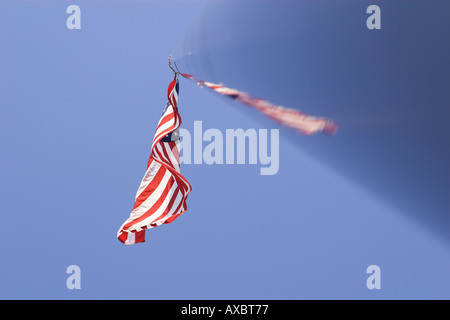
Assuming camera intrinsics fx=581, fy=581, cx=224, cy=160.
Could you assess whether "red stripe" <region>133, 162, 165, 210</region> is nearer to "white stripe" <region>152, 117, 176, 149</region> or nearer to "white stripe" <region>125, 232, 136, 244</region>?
"white stripe" <region>152, 117, 176, 149</region>

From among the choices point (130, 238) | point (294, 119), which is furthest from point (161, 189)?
point (294, 119)

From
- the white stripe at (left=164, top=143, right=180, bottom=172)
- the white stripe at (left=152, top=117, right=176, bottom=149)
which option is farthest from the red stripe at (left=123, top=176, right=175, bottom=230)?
the white stripe at (left=152, top=117, right=176, bottom=149)

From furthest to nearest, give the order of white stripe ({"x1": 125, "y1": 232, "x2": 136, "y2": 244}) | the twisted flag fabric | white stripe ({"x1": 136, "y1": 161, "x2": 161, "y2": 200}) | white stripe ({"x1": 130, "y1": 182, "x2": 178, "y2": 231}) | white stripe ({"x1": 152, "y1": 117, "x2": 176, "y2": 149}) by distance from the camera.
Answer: white stripe ({"x1": 136, "y1": 161, "x2": 161, "y2": 200}), white stripe ({"x1": 152, "y1": 117, "x2": 176, "y2": 149}), white stripe ({"x1": 130, "y1": 182, "x2": 178, "y2": 231}), white stripe ({"x1": 125, "y1": 232, "x2": 136, "y2": 244}), the twisted flag fabric

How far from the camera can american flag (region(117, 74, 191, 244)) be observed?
857cm

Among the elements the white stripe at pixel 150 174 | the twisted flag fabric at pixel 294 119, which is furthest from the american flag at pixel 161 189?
the twisted flag fabric at pixel 294 119

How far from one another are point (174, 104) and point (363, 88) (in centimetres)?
678

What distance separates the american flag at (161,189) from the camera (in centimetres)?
A: 857

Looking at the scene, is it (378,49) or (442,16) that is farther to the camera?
(378,49)

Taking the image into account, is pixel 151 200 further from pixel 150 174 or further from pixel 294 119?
pixel 294 119

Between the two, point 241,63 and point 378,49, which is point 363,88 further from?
point 241,63

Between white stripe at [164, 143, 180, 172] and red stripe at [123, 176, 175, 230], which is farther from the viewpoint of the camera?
white stripe at [164, 143, 180, 172]

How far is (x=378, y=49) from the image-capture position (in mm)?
3291

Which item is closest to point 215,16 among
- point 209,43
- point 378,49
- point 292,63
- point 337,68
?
point 209,43

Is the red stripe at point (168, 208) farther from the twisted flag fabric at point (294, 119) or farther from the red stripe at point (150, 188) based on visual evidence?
the twisted flag fabric at point (294, 119)
